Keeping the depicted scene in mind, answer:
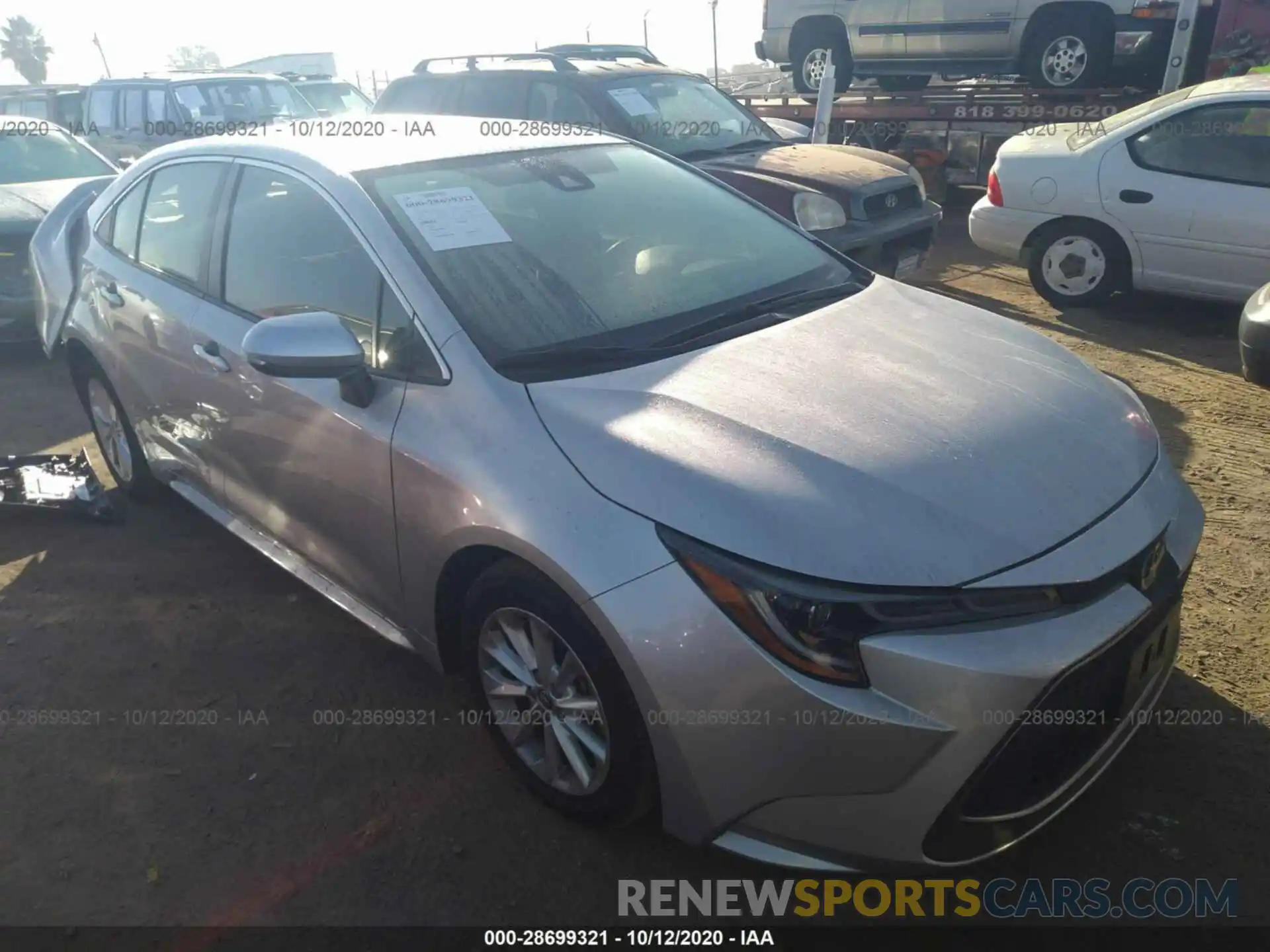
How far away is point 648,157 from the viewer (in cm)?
346

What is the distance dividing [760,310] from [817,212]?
3588 millimetres

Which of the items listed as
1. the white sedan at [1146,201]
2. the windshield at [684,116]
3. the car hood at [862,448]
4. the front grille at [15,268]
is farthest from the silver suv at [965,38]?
the front grille at [15,268]

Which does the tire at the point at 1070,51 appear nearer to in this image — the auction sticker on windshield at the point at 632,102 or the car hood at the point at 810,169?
the car hood at the point at 810,169

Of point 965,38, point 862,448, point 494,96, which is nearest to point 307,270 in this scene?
point 862,448

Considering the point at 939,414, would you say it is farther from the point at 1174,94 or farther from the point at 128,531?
the point at 1174,94

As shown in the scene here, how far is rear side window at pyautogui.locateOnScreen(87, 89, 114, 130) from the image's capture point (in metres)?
12.0

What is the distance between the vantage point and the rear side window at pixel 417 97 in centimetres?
764

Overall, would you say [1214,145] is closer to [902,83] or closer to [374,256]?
[374,256]

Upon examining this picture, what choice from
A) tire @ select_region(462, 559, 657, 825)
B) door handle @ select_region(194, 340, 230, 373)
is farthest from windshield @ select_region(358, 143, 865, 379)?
door handle @ select_region(194, 340, 230, 373)

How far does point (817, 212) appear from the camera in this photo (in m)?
6.07

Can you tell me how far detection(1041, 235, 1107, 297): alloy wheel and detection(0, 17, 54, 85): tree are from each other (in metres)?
78.2

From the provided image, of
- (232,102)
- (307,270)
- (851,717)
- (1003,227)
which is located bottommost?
(1003,227)

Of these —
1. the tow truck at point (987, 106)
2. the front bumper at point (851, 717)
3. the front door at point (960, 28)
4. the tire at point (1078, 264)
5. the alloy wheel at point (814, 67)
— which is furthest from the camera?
the alloy wheel at point (814, 67)

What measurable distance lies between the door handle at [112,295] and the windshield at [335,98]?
36.2 ft
